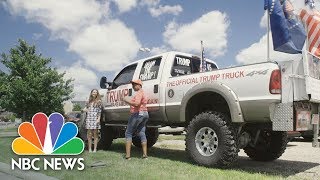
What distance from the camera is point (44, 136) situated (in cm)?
714

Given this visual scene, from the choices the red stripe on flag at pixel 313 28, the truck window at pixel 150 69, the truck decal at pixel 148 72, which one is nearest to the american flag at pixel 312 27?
the red stripe on flag at pixel 313 28

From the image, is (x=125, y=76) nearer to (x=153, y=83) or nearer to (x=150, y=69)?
(x=150, y=69)

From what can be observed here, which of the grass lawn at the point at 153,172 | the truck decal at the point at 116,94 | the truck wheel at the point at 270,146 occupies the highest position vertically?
the truck decal at the point at 116,94

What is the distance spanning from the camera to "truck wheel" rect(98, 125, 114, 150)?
10.5m

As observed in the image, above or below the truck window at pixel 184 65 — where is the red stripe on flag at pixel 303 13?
above

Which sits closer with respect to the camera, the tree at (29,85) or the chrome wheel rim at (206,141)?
the chrome wheel rim at (206,141)

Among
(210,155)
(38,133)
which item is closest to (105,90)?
(38,133)

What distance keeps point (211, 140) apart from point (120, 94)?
3.31m

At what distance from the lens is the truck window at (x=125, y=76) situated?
997 centimetres

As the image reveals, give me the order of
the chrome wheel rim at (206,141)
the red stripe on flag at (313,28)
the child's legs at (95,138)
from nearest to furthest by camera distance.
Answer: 1. the chrome wheel rim at (206,141)
2. the red stripe on flag at (313,28)
3. the child's legs at (95,138)

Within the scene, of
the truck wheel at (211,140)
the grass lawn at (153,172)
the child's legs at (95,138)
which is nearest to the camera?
the grass lawn at (153,172)

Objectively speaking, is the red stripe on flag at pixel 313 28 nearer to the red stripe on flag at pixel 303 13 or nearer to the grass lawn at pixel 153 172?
the red stripe on flag at pixel 303 13

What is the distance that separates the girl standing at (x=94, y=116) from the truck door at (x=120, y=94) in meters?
0.31

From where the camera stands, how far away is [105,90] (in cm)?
1063
